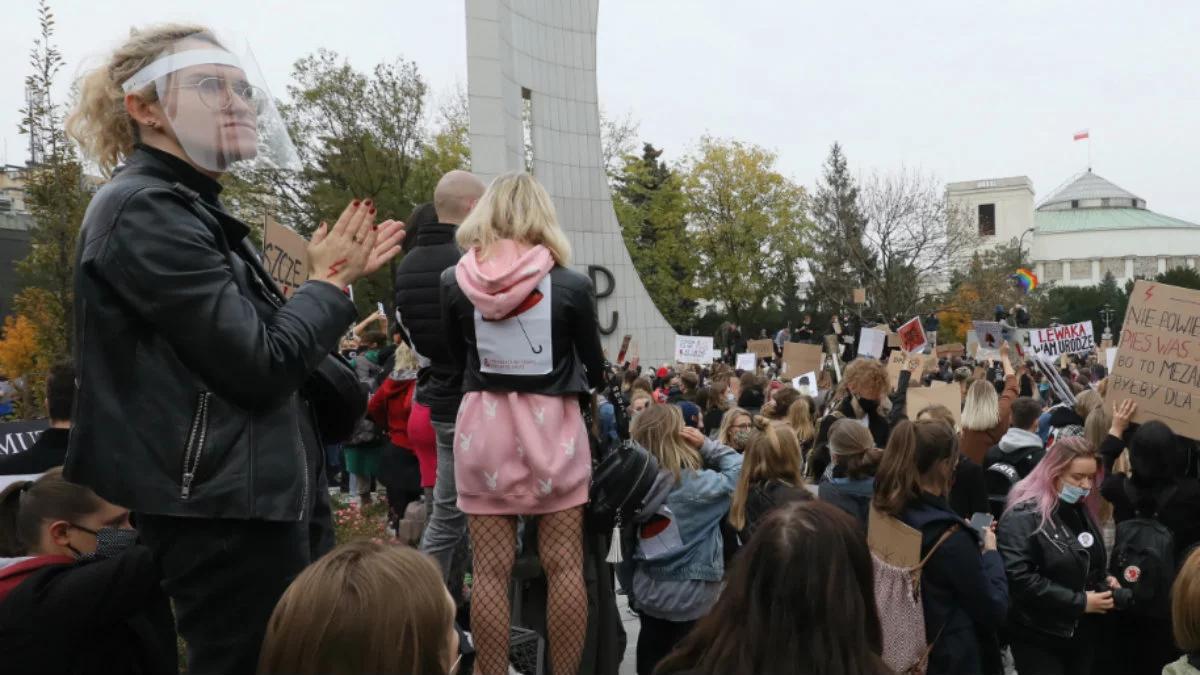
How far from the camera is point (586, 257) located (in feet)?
89.2

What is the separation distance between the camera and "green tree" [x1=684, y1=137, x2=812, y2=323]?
2266 inches

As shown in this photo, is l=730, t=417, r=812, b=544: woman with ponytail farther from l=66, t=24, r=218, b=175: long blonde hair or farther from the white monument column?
the white monument column

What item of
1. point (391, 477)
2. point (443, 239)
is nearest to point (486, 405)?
point (443, 239)

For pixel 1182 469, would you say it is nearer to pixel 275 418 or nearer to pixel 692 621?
pixel 692 621

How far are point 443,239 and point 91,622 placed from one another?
239 centimetres

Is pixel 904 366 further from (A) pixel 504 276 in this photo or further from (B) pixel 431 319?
(A) pixel 504 276

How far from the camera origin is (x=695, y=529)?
531 cm

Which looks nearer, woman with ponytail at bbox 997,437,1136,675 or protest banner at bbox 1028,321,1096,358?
woman with ponytail at bbox 997,437,1136,675

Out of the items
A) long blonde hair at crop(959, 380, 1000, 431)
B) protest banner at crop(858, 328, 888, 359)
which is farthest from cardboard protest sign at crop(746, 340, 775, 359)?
long blonde hair at crop(959, 380, 1000, 431)

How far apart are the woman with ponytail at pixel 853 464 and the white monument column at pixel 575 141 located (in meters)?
19.2

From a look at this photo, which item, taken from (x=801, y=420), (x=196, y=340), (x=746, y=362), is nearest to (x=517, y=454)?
(x=196, y=340)

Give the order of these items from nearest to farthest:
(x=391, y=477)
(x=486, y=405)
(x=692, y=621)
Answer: (x=486, y=405)
(x=692, y=621)
(x=391, y=477)

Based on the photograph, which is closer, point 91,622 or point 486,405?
point 91,622

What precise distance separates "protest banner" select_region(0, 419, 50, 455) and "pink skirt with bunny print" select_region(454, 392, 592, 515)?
2.71 meters
